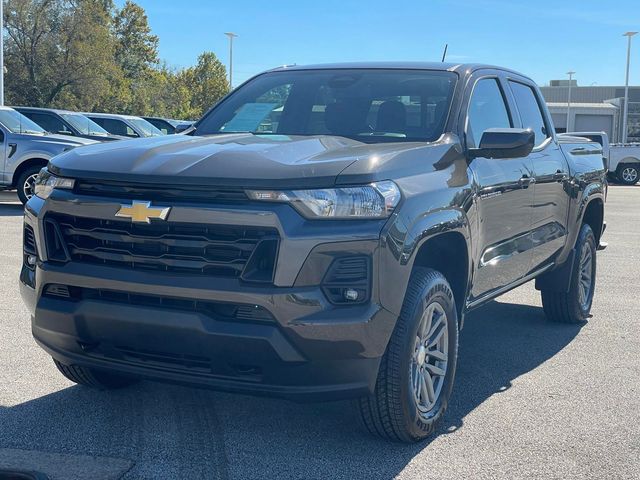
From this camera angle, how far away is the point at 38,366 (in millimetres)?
5086

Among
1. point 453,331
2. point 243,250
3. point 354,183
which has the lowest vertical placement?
point 453,331

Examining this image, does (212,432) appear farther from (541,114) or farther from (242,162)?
(541,114)

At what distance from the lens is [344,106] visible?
505 cm

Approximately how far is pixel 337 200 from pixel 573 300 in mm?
3757

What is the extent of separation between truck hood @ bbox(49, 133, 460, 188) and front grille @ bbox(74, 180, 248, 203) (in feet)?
0.09

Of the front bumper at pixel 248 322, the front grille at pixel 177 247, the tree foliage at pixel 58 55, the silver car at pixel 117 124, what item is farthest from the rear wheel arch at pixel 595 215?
the tree foliage at pixel 58 55

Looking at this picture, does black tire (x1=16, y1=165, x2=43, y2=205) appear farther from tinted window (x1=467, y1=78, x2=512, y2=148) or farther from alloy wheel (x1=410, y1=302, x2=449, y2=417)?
alloy wheel (x1=410, y1=302, x2=449, y2=417)

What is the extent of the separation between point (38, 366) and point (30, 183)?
978 centimetres

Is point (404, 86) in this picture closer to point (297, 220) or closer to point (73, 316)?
point (297, 220)

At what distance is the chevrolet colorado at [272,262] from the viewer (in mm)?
3400

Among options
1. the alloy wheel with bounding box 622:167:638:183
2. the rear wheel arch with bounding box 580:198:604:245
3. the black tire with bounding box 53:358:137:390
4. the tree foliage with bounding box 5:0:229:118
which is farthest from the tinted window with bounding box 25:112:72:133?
the tree foliage with bounding box 5:0:229:118

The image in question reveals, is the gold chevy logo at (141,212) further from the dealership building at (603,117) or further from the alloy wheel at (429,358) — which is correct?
the dealership building at (603,117)

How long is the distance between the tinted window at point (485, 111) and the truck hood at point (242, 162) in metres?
0.70

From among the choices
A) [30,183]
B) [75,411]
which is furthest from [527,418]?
[30,183]
